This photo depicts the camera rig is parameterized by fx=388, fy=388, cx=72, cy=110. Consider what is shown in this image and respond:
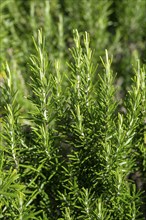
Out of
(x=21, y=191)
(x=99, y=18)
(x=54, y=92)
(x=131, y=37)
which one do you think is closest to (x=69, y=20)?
(x=99, y=18)

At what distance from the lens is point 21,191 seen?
3.63 feet

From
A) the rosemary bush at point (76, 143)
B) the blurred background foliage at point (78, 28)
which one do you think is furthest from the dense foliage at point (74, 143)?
the blurred background foliage at point (78, 28)

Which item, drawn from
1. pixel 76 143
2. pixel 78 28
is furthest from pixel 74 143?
pixel 78 28

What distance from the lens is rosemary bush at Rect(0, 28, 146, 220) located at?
1.10 metres

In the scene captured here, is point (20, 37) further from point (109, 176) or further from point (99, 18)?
point (109, 176)

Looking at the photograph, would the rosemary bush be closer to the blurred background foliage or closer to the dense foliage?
the dense foliage

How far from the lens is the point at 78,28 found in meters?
2.31

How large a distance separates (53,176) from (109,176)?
187 mm

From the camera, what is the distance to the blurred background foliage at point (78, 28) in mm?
2137

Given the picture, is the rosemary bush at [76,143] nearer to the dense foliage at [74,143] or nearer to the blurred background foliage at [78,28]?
the dense foliage at [74,143]

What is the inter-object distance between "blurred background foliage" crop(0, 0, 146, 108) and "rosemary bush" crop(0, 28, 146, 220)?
0.88 metres

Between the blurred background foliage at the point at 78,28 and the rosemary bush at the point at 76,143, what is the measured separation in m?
0.88

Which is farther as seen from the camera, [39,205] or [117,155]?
[39,205]

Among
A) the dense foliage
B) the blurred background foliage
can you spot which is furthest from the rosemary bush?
the blurred background foliage
